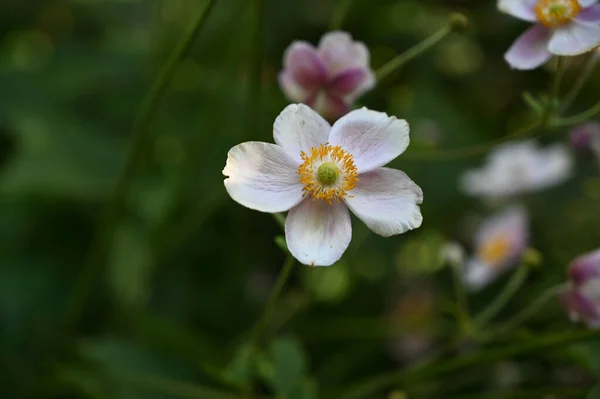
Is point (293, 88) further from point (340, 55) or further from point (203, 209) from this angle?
point (203, 209)

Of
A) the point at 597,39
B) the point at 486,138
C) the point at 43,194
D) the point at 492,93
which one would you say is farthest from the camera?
the point at 492,93

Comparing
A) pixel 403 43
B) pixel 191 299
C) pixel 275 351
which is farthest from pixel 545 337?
pixel 403 43

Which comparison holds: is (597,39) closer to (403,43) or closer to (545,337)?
(545,337)

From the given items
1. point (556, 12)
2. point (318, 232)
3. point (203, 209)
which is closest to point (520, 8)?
point (556, 12)

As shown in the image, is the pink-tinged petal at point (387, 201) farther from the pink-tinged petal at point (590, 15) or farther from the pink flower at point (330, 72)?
the pink-tinged petal at point (590, 15)

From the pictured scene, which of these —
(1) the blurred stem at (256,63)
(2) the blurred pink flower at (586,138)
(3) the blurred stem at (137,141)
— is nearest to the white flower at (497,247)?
(2) the blurred pink flower at (586,138)
